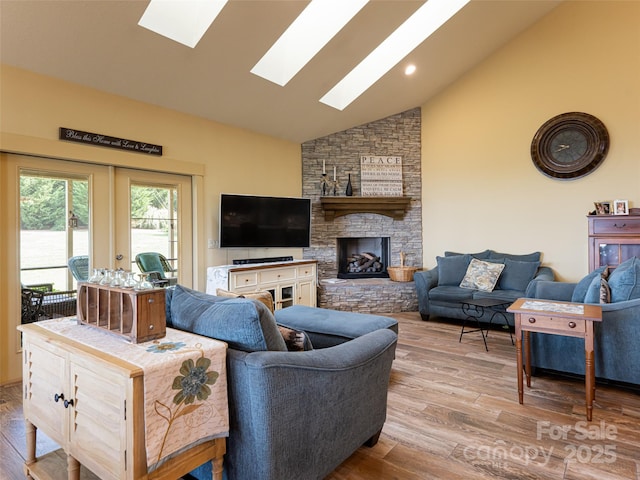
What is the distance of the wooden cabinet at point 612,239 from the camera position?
12.7ft

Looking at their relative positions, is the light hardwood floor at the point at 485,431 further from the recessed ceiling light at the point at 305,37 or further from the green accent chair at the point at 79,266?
the recessed ceiling light at the point at 305,37

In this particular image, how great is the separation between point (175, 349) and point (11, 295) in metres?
2.52

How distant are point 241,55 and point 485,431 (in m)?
3.74

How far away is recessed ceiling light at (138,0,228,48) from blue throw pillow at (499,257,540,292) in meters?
4.46

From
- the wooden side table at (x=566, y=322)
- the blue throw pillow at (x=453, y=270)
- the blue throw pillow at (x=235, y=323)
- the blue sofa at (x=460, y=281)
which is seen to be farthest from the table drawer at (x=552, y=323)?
the blue throw pillow at (x=453, y=270)

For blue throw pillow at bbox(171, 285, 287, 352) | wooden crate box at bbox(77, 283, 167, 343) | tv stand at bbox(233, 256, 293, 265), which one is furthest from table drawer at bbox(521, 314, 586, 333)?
tv stand at bbox(233, 256, 293, 265)

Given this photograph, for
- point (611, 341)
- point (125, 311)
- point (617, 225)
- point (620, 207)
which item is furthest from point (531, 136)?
point (125, 311)

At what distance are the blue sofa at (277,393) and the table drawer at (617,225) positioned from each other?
3.76 m

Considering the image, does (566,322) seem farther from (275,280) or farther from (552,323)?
(275,280)

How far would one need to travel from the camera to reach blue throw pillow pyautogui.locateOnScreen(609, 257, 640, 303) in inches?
104

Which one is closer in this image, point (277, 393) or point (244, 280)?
point (277, 393)

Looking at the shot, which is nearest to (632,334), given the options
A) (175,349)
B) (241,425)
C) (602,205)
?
(602,205)

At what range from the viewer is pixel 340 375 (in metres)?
1.66

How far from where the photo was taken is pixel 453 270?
5.14 meters
